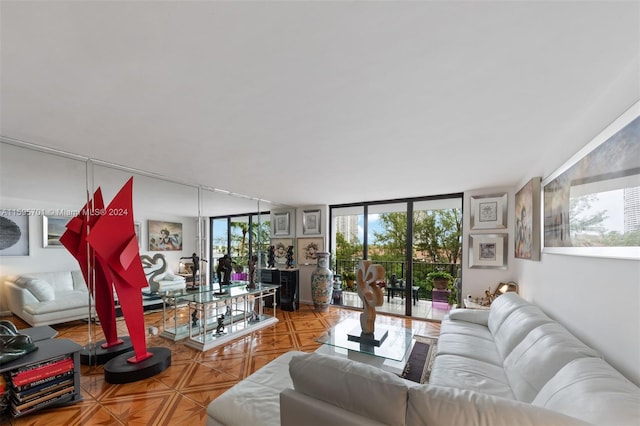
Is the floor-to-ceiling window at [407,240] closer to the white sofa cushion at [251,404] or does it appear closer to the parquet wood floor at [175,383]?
the parquet wood floor at [175,383]

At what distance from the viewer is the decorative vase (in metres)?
5.21

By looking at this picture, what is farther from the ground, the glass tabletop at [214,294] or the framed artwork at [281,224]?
the framed artwork at [281,224]

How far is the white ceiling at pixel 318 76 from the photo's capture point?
95 cm

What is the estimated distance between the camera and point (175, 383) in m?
2.48

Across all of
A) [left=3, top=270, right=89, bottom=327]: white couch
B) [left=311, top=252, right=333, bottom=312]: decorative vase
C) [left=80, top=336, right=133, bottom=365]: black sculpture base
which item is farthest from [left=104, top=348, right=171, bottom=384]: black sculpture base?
[left=311, top=252, right=333, bottom=312]: decorative vase

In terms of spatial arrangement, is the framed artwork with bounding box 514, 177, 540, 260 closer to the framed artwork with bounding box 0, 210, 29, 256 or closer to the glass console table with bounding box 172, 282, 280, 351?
the glass console table with bounding box 172, 282, 280, 351

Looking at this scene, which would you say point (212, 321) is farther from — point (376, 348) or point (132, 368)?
point (376, 348)

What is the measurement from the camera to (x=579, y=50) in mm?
1104

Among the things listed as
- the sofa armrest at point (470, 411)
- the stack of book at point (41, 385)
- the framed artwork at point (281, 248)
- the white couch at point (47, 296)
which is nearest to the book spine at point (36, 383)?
the stack of book at point (41, 385)

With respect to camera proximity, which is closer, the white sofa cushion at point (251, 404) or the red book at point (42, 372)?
the white sofa cushion at point (251, 404)

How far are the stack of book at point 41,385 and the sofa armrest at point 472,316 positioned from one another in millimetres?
3951

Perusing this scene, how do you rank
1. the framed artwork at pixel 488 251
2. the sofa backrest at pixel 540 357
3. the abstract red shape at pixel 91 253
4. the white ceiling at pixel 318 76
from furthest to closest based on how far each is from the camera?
1. the framed artwork at pixel 488 251
2. the abstract red shape at pixel 91 253
3. the sofa backrest at pixel 540 357
4. the white ceiling at pixel 318 76

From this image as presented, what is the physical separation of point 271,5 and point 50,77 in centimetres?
132

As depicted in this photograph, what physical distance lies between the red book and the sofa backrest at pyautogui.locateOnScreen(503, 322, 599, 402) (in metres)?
3.41
